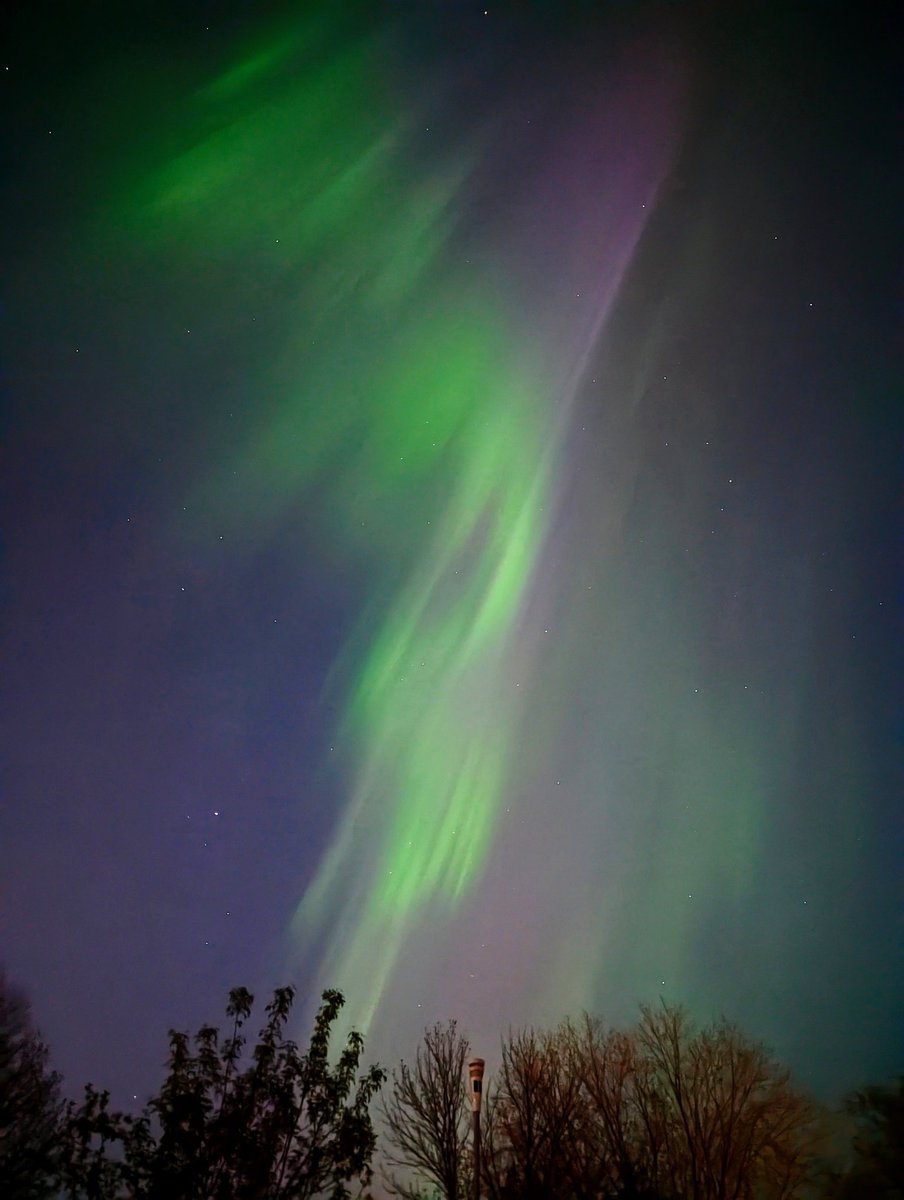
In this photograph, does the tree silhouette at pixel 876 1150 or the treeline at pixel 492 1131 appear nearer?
the treeline at pixel 492 1131

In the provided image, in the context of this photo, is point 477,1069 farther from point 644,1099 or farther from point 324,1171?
point 644,1099

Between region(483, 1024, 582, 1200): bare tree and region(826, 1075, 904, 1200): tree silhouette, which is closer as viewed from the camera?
region(483, 1024, 582, 1200): bare tree

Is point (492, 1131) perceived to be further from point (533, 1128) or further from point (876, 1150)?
point (876, 1150)

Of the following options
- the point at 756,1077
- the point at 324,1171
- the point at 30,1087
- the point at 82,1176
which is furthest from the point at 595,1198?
the point at 30,1087

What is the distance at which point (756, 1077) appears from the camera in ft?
78.9

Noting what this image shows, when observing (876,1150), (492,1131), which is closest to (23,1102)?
(492,1131)

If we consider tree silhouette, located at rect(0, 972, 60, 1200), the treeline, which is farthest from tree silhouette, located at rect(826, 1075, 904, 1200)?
tree silhouette, located at rect(0, 972, 60, 1200)

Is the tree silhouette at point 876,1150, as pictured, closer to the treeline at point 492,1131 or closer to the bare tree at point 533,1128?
the treeline at point 492,1131

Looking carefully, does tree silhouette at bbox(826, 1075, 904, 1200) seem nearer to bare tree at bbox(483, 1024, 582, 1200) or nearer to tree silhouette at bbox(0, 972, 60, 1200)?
bare tree at bbox(483, 1024, 582, 1200)

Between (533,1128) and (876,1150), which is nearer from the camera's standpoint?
(533,1128)

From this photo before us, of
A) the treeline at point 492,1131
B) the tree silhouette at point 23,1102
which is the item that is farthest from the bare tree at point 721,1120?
the tree silhouette at point 23,1102

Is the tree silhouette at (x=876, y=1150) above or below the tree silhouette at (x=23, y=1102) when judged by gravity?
above

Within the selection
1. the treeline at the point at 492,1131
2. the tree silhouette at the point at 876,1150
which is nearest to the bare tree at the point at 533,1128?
the treeline at the point at 492,1131

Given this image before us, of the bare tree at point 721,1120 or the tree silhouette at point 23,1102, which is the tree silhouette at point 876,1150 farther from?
the tree silhouette at point 23,1102
